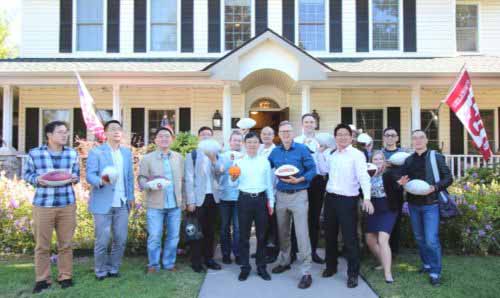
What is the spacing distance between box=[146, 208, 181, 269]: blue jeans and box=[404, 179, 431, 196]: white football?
287 cm

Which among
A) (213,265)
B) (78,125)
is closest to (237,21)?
(78,125)

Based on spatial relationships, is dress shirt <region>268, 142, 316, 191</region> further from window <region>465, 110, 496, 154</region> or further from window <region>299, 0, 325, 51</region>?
window <region>465, 110, 496, 154</region>

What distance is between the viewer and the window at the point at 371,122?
42.0ft

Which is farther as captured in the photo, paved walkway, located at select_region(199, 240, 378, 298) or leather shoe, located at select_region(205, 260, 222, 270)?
leather shoe, located at select_region(205, 260, 222, 270)

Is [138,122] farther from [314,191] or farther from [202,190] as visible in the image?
[314,191]

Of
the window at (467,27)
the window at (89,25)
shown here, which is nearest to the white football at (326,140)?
the window at (89,25)

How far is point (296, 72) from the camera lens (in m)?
10.3

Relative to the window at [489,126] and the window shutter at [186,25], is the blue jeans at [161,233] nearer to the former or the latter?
the window shutter at [186,25]

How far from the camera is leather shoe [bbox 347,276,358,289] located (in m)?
4.64

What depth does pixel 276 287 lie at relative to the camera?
15.1 ft

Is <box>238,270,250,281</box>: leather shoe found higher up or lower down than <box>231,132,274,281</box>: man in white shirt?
lower down

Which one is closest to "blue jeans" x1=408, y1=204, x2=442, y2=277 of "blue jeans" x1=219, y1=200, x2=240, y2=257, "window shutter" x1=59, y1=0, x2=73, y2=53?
"blue jeans" x1=219, y1=200, x2=240, y2=257

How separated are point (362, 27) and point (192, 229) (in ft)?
33.1

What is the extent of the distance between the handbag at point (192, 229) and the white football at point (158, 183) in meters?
0.59
